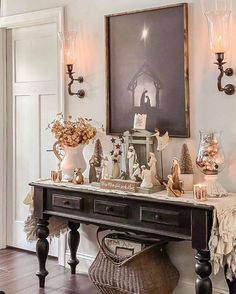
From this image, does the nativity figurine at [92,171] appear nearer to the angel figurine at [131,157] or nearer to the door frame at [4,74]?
the angel figurine at [131,157]

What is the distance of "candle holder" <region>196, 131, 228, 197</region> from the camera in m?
2.94

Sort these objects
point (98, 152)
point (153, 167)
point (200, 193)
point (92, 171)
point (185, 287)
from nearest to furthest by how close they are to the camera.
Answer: point (200, 193)
point (153, 167)
point (185, 287)
point (92, 171)
point (98, 152)

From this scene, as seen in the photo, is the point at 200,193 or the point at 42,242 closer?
the point at 200,193

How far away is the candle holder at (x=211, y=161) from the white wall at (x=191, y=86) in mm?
137

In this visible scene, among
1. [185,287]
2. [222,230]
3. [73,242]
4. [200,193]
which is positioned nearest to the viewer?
[222,230]

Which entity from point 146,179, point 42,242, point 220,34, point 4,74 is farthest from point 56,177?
point 220,34

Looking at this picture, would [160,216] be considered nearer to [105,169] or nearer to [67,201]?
[105,169]

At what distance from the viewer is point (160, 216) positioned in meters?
2.87

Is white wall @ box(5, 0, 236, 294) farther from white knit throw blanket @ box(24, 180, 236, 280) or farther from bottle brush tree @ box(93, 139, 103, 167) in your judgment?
white knit throw blanket @ box(24, 180, 236, 280)

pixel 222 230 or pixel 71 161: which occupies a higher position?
pixel 71 161

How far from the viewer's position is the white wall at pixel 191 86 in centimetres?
312

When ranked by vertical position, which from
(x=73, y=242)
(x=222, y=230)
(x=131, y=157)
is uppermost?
(x=131, y=157)

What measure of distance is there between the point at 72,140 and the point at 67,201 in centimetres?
48

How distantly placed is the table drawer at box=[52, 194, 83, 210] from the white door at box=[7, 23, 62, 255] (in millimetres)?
824
